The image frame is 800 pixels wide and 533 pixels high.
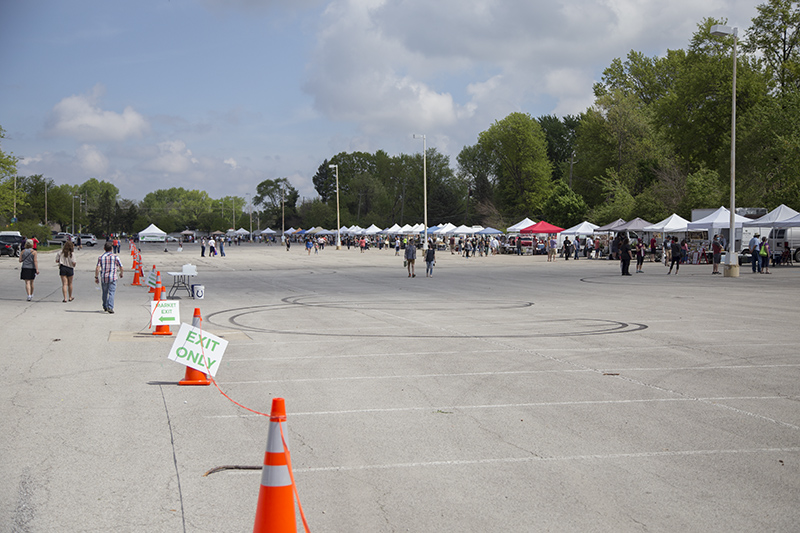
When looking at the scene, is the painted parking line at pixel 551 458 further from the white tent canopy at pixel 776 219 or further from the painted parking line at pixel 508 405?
the white tent canopy at pixel 776 219

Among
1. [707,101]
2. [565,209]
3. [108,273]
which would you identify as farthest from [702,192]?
[108,273]

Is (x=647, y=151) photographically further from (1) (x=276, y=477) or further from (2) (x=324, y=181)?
(2) (x=324, y=181)

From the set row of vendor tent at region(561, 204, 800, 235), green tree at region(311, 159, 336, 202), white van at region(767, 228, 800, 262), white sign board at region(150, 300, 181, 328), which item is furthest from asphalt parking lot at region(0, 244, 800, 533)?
green tree at region(311, 159, 336, 202)

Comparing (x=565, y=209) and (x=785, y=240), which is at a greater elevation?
(x=565, y=209)

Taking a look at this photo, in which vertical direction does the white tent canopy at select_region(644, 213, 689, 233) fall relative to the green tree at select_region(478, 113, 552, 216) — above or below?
below

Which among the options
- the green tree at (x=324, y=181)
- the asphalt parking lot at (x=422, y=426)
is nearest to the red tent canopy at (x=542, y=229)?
the asphalt parking lot at (x=422, y=426)

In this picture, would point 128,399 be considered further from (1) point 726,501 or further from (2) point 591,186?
(2) point 591,186

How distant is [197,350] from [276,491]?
4.61 meters

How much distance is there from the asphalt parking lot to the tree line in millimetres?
39138

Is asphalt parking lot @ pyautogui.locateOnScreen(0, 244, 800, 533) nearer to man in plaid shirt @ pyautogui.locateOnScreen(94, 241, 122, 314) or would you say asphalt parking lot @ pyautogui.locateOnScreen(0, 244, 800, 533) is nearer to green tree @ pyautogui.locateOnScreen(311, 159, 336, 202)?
man in plaid shirt @ pyautogui.locateOnScreen(94, 241, 122, 314)

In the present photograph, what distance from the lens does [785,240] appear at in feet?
132

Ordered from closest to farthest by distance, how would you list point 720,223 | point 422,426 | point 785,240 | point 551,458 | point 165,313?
point 551,458 → point 422,426 → point 165,313 → point 785,240 → point 720,223

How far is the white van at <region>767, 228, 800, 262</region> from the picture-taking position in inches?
1575

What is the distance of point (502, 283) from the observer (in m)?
27.7
